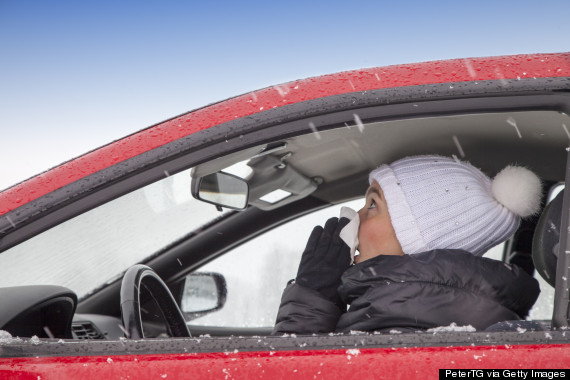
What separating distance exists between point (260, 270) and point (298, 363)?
1.95 meters

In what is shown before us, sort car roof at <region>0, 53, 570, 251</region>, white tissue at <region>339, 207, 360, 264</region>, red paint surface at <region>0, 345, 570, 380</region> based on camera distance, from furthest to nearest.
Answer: white tissue at <region>339, 207, 360, 264</region>
car roof at <region>0, 53, 570, 251</region>
red paint surface at <region>0, 345, 570, 380</region>

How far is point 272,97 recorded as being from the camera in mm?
1223

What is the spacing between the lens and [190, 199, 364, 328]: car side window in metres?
2.75

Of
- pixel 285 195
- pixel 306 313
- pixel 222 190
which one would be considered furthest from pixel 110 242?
pixel 306 313

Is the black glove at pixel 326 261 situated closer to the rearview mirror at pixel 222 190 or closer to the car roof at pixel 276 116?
the rearview mirror at pixel 222 190

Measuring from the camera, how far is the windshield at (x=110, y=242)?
258 centimetres

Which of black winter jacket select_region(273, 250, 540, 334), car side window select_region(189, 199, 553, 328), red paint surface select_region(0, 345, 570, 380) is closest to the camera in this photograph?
red paint surface select_region(0, 345, 570, 380)

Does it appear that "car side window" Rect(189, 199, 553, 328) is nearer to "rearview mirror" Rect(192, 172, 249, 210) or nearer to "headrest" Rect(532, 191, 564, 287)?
"rearview mirror" Rect(192, 172, 249, 210)

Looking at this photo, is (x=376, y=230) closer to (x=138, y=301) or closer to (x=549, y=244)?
(x=549, y=244)

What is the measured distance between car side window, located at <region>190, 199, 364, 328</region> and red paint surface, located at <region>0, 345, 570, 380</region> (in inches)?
62.5

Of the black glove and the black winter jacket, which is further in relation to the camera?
the black glove

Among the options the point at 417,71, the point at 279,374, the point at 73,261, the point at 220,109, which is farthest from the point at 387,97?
the point at 73,261

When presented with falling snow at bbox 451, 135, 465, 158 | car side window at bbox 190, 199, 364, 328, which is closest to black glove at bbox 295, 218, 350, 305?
falling snow at bbox 451, 135, 465, 158

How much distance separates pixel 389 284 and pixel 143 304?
0.96 meters
